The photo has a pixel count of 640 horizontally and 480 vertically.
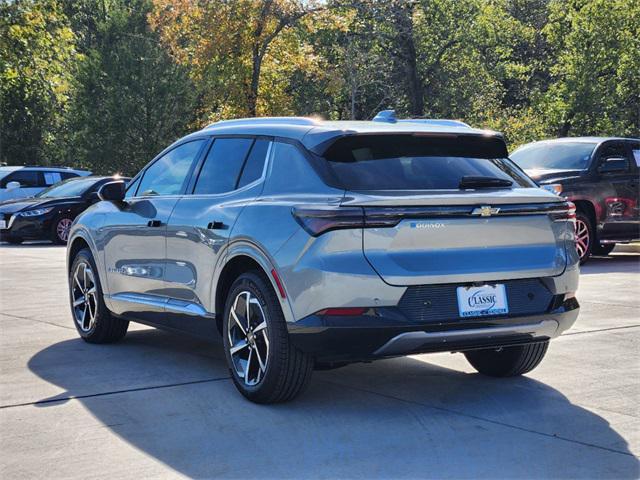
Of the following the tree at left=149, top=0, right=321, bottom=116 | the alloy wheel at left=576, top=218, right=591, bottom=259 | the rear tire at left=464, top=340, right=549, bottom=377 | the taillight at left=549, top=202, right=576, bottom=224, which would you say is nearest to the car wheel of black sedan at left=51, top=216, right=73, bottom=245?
the alloy wheel at left=576, top=218, right=591, bottom=259

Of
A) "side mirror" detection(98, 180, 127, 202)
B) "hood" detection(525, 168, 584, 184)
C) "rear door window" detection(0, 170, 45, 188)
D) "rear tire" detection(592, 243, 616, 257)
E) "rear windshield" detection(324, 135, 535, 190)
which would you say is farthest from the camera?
"rear door window" detection(0, 170, 45, 188)

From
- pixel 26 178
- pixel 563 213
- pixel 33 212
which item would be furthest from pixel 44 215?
pixel 563 213

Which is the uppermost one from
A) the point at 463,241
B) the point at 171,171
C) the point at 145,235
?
the point at 171,171

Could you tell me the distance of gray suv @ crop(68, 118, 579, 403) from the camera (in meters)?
5.52

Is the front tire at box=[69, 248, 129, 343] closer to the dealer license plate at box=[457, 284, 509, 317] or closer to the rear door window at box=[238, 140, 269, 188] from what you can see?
the rear door window at box=[238, 140, 269, 188]

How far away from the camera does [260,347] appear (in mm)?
6070

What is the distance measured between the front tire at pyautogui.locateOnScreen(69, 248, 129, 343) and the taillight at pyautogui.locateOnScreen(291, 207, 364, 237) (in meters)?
3.23

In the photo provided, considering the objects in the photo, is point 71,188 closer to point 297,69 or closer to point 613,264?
point 613,264

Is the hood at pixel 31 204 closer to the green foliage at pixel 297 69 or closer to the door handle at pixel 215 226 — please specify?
the green foliage at pixel 297 69

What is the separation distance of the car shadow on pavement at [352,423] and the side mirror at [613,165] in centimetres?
884

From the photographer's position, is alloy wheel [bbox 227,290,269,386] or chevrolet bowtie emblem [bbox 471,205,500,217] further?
alloy wheel [bbox 227,290,269,386]

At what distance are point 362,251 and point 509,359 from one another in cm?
182

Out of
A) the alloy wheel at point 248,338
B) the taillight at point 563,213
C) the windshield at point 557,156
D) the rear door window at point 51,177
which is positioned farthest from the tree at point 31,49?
the taillight at point 563,213

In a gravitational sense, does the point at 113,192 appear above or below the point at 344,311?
above
